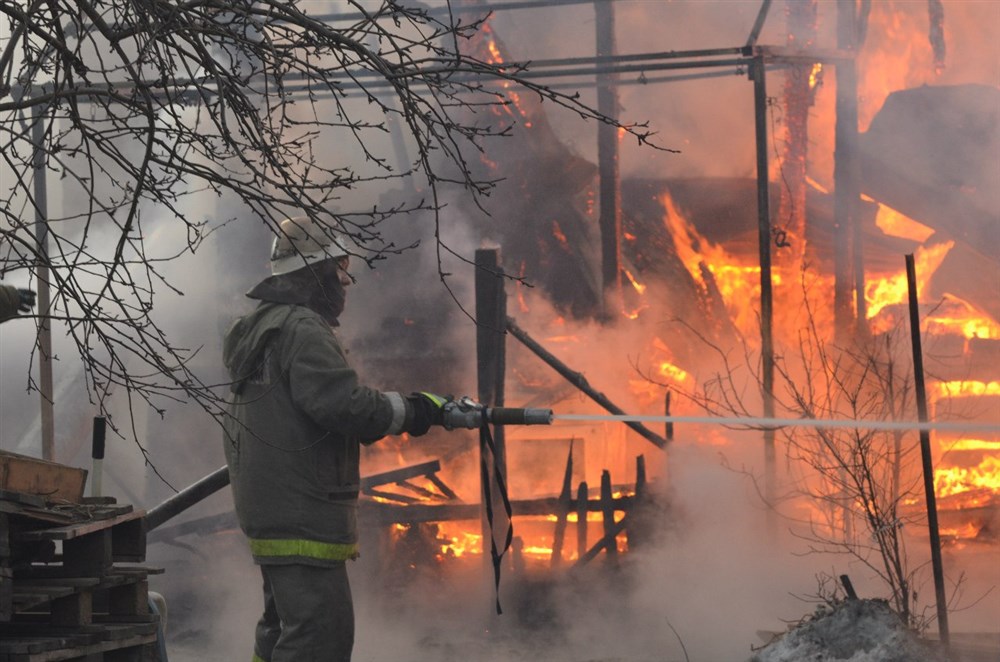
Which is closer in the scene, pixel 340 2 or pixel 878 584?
pixel 878 584

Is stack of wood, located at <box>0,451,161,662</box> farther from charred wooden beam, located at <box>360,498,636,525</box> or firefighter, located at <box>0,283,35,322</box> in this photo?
charred wooden beam, located at <box>360,498,636,525</box>

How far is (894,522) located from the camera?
5.58 metres

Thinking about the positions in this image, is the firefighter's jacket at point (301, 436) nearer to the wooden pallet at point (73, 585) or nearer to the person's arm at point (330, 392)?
the person's arm at point (330, 392)

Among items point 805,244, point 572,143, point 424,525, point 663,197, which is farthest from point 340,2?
point 424,525

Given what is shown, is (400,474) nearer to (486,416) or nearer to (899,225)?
(486,416)

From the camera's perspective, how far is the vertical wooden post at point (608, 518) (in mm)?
8188

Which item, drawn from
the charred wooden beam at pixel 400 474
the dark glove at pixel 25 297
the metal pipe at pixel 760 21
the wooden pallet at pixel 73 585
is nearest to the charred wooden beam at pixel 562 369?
the charred wooden beam at pixel 400 474

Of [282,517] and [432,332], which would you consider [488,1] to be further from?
[282,517]

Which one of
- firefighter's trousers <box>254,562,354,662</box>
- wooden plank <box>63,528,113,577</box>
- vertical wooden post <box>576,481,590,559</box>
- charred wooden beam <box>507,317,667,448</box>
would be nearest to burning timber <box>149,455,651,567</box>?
vertical wooden post <box>576,481,590,559</box>

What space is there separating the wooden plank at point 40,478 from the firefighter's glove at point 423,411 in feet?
4.07

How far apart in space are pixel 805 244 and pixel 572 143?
283cm

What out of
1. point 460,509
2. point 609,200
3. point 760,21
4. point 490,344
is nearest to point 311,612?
point 490,344

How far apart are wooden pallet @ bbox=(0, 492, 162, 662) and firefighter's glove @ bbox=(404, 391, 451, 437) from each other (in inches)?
42.3

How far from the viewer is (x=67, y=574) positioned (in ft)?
13.4
